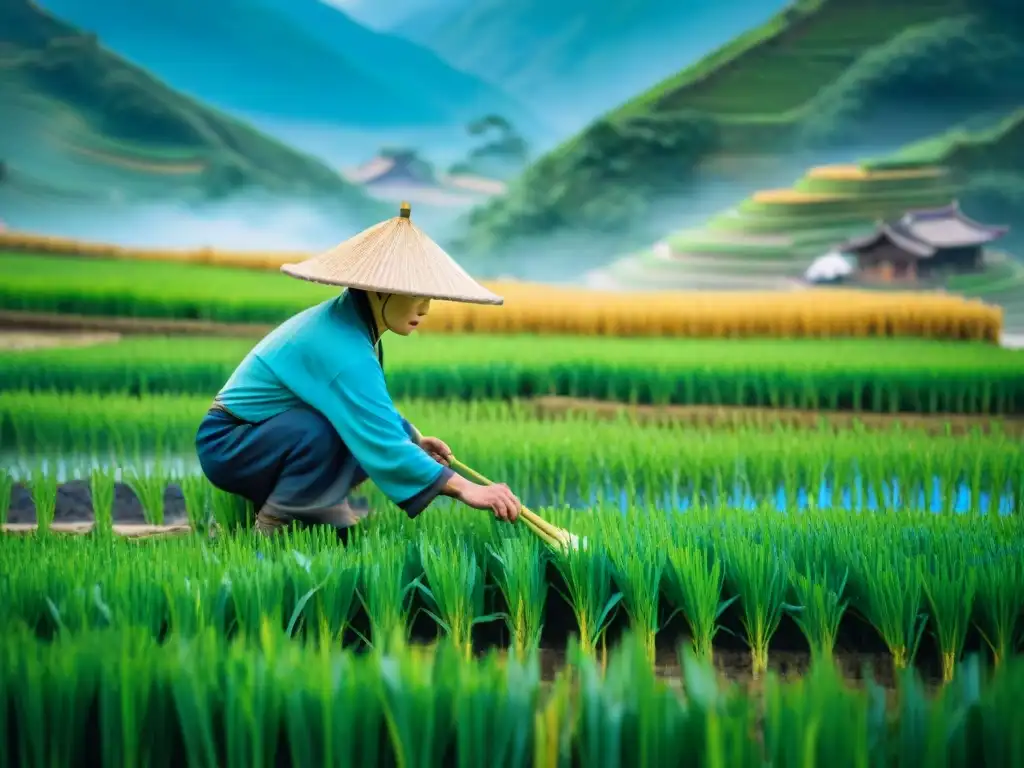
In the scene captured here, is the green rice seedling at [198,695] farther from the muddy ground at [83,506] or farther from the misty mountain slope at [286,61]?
the misty mountain slope at [286,61]

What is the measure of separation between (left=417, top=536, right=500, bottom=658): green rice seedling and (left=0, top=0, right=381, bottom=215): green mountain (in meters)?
5.64

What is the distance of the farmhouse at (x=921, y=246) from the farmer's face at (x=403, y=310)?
6829mm

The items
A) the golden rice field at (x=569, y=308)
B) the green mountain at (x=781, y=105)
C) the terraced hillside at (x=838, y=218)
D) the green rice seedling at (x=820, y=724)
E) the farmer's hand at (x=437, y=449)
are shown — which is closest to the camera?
the green rice seedling at (x=820, y=724)

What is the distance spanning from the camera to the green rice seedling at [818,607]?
1.83 metres

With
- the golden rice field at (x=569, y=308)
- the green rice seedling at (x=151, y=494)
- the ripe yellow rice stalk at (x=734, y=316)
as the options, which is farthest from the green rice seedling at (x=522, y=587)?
the ripe yellow rice stalk at (x=734, y=316)

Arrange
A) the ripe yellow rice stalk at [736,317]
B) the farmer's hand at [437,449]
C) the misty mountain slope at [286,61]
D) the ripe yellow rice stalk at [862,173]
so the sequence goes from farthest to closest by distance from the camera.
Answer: the ripe yellow rice stalk at [862,173] → the misty mountain slope at [286,61] → the ripe yellow rice stalk at [736,317] → the farmer's hand at [437,449]

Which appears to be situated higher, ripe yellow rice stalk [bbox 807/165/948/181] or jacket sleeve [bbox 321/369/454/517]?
ripe yellow rice stalk [bbox 807/165/948/181]

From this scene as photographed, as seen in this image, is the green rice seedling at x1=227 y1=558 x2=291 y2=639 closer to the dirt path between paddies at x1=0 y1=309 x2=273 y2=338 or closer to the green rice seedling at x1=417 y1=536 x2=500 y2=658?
the green rice seedling at x1=417 y1=536 x2=500 y2=658

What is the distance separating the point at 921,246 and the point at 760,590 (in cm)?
766

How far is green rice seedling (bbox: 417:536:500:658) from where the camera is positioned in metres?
1.83

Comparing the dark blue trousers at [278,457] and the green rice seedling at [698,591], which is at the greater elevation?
the dark blue trousers at [278,457]

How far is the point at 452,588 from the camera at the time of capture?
72.2 inches

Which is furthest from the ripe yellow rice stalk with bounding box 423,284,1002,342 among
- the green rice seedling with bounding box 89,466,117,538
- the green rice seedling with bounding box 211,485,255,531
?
the green rice seedling with bounding box 211,485,255,531

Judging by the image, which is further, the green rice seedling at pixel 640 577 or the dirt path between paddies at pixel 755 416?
the dirt path between paddies at pixel 755 416
